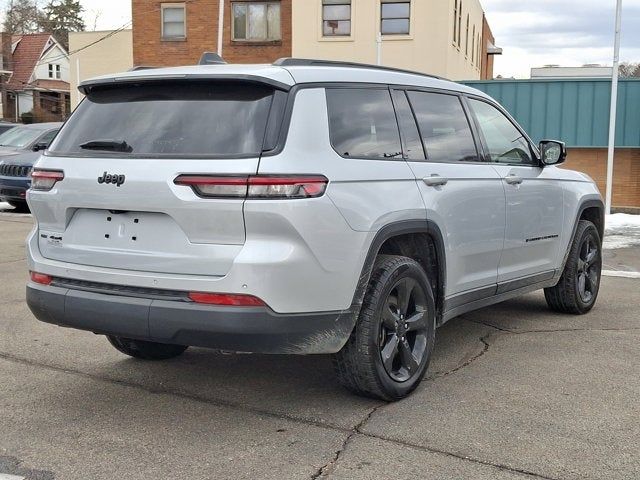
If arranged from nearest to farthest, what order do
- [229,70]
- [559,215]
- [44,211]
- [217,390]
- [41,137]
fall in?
[229,70] → [44,211] → [217,390] → [559,215] → [41,137]

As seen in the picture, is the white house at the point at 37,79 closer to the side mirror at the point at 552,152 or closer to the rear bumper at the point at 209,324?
the side mirror at the point at 552,152

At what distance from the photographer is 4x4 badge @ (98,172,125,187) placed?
12.2 ft

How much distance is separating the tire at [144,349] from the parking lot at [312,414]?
9 cm

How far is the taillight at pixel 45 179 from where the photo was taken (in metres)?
3.99

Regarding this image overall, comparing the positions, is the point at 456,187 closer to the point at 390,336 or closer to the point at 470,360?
the point at 390,336

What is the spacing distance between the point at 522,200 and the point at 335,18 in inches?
888

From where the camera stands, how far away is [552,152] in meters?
5.87

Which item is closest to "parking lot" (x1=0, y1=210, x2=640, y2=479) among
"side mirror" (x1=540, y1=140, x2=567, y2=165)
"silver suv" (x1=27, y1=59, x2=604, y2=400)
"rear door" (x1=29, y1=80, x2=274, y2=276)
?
"silver suv" (x1=27, y1=59, x2=604, y2=400)

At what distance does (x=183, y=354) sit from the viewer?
17.3ft

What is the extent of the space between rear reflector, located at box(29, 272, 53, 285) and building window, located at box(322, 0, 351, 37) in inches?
935

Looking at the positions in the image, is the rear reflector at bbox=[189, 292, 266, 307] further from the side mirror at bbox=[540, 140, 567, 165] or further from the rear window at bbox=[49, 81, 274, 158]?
the side mirror at bbox=[540, 140, 567, 165]

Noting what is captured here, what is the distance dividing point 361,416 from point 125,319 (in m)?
1.34

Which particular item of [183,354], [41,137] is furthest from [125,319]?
[41,137]

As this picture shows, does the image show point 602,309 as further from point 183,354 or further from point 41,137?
point 41,137
